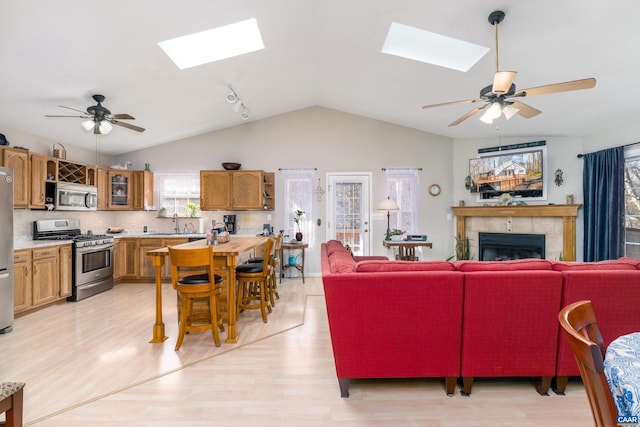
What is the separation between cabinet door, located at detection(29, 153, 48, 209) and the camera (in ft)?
13.6

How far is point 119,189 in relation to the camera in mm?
5703

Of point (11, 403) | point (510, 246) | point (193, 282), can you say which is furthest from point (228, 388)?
point (510, 246)

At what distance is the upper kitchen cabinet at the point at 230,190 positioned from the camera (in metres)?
5.70

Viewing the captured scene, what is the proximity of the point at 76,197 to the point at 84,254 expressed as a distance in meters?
1.02

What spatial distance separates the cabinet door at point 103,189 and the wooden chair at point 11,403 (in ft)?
16.7

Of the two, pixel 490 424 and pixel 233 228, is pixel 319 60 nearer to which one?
pixel 233 228

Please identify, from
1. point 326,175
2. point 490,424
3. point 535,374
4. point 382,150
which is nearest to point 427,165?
point 382,150

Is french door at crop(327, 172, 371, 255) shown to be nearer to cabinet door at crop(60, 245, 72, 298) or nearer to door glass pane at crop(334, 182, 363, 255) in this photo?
door glass pane at crop(334, 182, 363, 255)

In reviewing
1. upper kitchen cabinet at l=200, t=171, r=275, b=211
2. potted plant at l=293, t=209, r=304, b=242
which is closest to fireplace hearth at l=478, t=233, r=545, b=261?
potted plant at l=293, t=209, r=304, b=242

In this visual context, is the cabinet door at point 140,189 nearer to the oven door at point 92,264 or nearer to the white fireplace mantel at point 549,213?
the oven door at point 92,264

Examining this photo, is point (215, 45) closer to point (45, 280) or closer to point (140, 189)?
point (140, 189)

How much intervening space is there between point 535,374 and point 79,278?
18.2 ft

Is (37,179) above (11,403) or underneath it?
above

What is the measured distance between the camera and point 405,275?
2.05 metres
